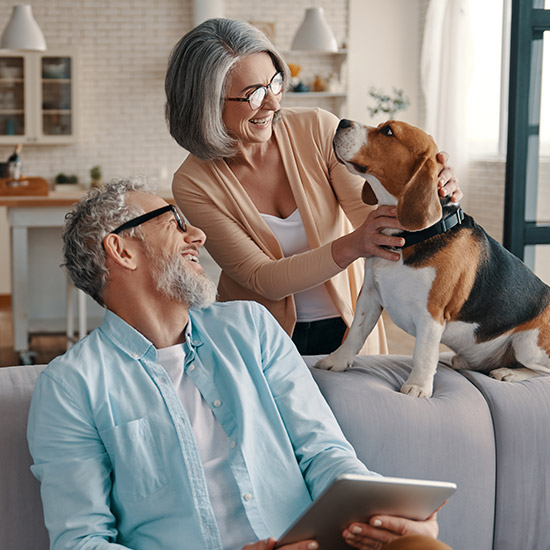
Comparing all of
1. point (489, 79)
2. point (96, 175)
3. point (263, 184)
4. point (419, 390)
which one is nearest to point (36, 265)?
point (96, 175)

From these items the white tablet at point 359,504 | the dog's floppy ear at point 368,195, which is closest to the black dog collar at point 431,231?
the dog's floppy ear at point 368,195

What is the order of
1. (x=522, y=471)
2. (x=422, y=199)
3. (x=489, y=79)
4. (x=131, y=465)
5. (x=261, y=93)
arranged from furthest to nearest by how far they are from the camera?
(x=489, y=79) → (x=261, y=93) → (x=522, y=471) → (x=422, y=199) → (x=131, y=465)

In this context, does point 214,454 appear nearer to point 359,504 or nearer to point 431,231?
point 359,504

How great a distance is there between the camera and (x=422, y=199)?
1533 millimetres

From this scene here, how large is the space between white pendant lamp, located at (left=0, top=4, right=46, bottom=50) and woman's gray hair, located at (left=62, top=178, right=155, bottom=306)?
15.0 feet

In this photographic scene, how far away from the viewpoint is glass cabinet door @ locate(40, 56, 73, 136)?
7352 millimetres

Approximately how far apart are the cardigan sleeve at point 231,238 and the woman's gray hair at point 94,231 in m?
0.41

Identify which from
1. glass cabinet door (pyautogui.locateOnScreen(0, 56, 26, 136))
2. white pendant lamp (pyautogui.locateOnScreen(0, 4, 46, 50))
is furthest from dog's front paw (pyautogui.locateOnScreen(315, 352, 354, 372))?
glass cabinet door (pyautogui.locateOnScreen(0, 56, 26, 136))

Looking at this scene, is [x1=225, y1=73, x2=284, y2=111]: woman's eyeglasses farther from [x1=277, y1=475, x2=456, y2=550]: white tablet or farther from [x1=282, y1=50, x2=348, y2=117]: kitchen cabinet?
[x1=282, y1=50, x2=348, y2=117]: kitchen cabinet

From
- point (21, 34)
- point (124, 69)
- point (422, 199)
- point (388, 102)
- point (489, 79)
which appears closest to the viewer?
point (422, 199)

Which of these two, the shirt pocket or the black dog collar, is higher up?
the black dog collar

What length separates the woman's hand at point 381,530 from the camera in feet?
4.16

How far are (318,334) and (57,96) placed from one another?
5962 mm

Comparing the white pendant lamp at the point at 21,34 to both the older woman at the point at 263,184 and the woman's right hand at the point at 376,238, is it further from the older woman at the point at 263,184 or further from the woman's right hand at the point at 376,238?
the woman's right hand at the point at 376,238
